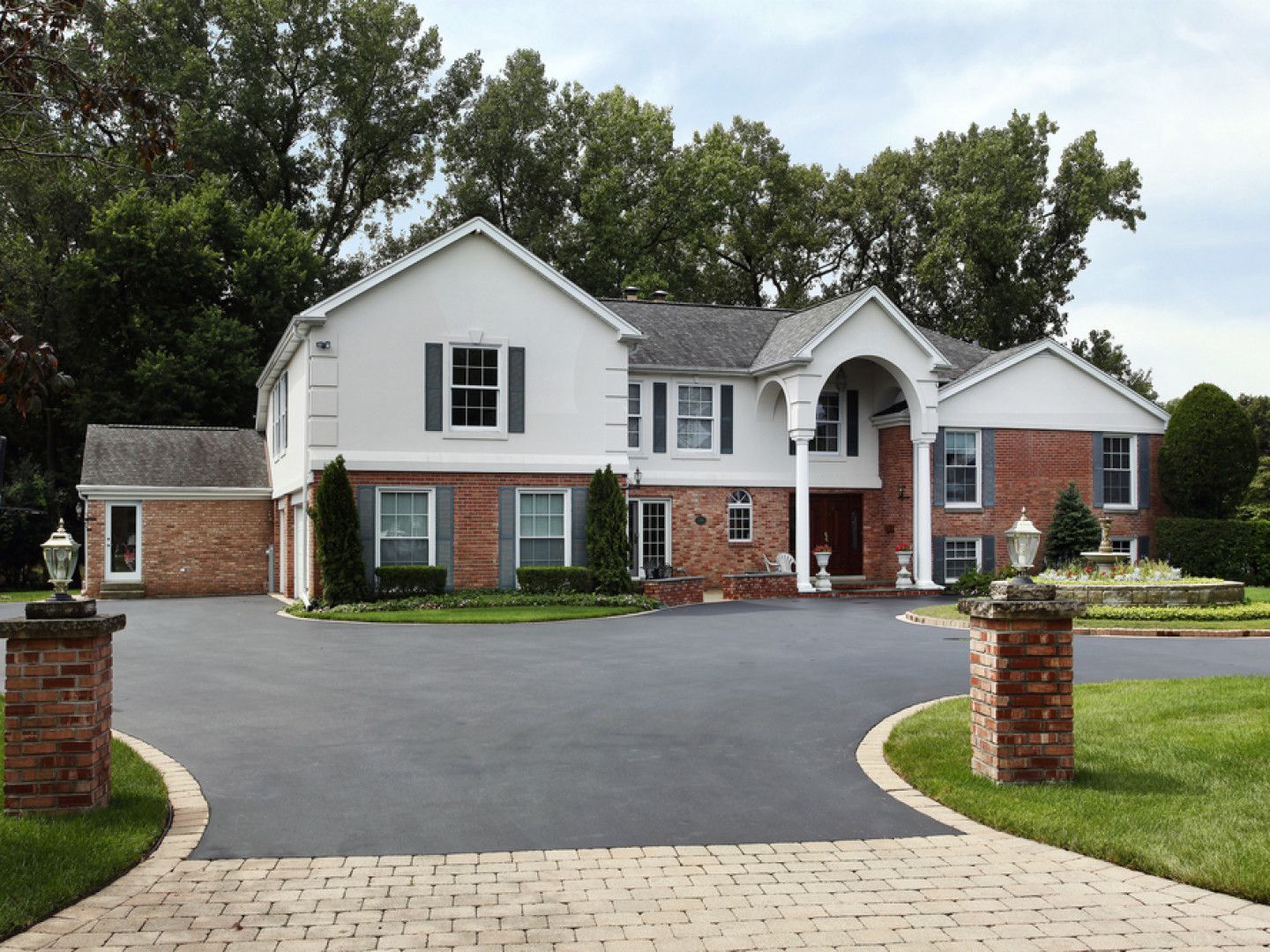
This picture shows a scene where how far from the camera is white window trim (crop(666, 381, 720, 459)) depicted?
27.0 m

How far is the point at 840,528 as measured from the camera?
28875 millimetres

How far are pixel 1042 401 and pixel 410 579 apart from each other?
54.9ft

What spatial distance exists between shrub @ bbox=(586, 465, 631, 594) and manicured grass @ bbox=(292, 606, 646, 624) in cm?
150

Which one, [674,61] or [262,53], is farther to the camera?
[262,53]

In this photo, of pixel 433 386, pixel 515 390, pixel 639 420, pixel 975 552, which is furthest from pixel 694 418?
pixel 975 552

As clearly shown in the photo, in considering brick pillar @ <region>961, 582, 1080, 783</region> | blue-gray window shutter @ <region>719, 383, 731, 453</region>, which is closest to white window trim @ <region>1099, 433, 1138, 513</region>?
blue-gray window shutter @ <region>719, 383, 731, 453</region>

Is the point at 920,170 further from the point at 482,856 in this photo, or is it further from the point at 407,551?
the point at 482,856

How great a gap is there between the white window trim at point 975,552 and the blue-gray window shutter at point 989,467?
0.90 metres

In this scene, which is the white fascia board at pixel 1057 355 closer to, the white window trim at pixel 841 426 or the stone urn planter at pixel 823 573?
the white window trim at pixel 841 426

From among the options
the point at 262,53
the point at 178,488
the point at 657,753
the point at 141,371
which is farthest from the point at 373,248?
the point at 657,753

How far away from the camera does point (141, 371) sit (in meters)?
34.3

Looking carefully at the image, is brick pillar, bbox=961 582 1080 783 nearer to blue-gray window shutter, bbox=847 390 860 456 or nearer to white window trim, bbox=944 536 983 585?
white window trim, bbox=944 536 983 585

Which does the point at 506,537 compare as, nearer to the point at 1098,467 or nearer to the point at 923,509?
the point at 923,509

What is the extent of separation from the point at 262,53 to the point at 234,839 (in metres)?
41.8
